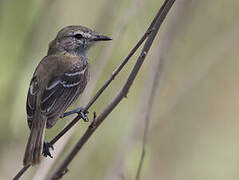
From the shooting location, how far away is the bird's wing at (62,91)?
3.73 metres

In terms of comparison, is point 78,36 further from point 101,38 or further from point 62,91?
point 62,91

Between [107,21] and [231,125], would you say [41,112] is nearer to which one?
[107,21]

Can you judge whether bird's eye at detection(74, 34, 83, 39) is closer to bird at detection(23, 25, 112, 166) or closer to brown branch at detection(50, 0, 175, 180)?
bird at detection(23, 25, 112, 166)

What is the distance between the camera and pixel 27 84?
4000mm

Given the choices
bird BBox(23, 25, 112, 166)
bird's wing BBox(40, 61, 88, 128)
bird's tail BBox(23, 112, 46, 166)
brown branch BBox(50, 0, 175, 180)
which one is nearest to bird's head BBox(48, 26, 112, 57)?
bird BBox(23, 25, 112, 166)

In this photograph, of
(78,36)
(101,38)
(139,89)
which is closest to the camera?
(101,38)

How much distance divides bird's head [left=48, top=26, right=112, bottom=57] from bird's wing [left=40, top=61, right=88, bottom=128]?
0.20 m

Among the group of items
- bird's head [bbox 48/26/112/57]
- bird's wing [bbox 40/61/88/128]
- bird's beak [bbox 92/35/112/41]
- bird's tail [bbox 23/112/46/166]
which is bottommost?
bird's tail [bbox 23/112/46/166]

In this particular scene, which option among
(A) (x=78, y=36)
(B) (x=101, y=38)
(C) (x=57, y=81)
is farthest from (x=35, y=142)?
(A) (x=78, y=36)

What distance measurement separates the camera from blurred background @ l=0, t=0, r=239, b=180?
3.80 meters

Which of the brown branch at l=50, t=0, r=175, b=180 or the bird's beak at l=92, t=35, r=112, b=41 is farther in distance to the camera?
the bird's beak at l=92, t=35, r=112, b=41

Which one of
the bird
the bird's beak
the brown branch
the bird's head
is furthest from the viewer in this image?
the bird's head

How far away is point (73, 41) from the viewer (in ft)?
15.2

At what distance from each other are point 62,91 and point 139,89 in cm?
126
